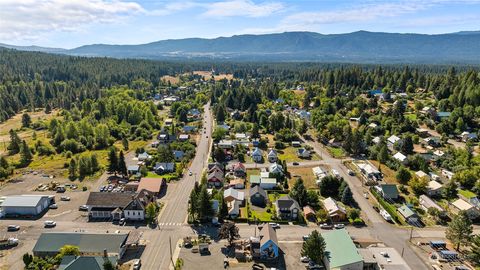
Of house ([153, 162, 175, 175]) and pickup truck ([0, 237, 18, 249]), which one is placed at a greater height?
house ([153, 162, 175, 175])

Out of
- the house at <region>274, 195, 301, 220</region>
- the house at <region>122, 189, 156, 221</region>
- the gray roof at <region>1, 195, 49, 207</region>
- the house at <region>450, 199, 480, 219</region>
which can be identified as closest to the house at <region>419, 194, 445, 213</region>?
the house at <region>450, 199, 480, 219</region>

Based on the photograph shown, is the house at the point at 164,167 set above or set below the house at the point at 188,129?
below

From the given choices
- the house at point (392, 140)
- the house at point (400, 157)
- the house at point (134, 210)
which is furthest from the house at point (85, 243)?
the house at point (392, 140)

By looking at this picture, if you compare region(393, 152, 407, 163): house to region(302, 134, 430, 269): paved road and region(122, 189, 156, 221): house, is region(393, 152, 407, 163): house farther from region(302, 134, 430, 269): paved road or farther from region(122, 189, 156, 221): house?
region(122, 189, 156, 221): house

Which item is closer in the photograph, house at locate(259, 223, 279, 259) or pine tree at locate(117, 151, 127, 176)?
house at locate(259, 223, 279, 259)

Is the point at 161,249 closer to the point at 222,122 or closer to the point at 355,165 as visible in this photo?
the point at 355,165

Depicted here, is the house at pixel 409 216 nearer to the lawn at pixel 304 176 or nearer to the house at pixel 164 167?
Result: the lawn at pixel 304 176
